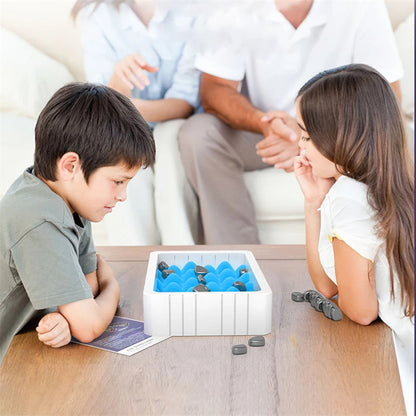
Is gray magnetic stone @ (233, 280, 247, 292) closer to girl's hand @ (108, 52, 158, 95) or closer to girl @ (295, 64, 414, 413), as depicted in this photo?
girl @ (295, 64, 414, 413)

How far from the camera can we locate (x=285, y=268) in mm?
1292

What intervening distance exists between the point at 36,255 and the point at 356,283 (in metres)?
0.50

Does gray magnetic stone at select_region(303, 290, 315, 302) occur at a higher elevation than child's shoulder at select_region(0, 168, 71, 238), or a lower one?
lower

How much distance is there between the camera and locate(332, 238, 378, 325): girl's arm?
3.13ft

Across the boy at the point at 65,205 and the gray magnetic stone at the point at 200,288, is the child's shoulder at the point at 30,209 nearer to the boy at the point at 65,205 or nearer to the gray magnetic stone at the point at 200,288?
the boy at the point at 65,205

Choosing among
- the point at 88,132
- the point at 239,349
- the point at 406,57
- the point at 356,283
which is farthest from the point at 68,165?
the point at 406,57

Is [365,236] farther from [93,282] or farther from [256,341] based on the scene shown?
[93,282]

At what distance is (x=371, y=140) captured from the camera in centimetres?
100

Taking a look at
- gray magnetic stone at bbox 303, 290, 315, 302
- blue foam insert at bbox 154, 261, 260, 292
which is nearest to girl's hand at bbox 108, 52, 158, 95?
blue foam insert at bbox 154, 261, 260, 292

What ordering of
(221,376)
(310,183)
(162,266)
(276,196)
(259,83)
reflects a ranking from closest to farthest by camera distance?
(221,376) < (162,266) < (310,183) < (276,196) < (259,83)


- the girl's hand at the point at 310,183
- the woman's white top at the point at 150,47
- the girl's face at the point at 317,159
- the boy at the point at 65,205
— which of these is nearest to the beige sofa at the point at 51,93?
the woman's white top at the point at 150,47

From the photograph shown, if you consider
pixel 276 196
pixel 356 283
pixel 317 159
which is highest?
pixel 317 159

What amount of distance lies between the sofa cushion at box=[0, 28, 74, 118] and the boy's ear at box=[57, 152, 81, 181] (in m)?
1.52

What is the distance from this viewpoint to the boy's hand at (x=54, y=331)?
34.6 inches
